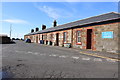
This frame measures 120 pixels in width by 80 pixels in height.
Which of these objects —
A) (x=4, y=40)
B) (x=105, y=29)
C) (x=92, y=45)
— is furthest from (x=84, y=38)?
(x=4, y=40)

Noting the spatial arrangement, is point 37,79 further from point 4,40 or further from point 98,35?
point 4,40

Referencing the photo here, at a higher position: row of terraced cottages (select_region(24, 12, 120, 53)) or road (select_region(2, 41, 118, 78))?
row of terraced cottages (select_region(24, 12, 120, 53))

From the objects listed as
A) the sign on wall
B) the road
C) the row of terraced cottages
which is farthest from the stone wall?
the road

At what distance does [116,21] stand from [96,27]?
295 centimetres

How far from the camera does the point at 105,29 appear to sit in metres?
13.3

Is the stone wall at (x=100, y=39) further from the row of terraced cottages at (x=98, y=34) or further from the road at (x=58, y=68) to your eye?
the road at (x=58, y=68)

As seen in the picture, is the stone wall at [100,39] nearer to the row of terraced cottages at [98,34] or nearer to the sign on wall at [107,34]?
the row of terraced cottages at [98,34]

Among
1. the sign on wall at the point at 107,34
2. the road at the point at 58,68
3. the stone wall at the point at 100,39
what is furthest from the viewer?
the sign on wall at the point at 107,34

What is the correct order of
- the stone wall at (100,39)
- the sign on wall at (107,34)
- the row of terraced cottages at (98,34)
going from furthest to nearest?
the sign on wall at (107,34) → the row of terraced cottages at (98,34) → the stone wall at (100,39)

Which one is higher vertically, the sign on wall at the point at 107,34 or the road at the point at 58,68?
the sign on wall at the point at 107,34

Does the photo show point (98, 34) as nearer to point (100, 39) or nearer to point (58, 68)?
point (100, 39)

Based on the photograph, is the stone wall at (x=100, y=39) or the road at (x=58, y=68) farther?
the stone wall at (x=100, y=39)

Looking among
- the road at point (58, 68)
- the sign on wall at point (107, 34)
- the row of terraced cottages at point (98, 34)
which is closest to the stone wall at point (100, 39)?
the row of terraced cottages at point (98, 34)

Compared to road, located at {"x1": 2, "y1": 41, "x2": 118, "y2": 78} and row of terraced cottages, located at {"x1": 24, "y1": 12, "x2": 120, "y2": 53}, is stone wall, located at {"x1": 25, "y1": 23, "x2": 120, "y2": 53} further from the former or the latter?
road, located at {"x1": 2, "y1": 41, "x2": 118, "y2": 78}
